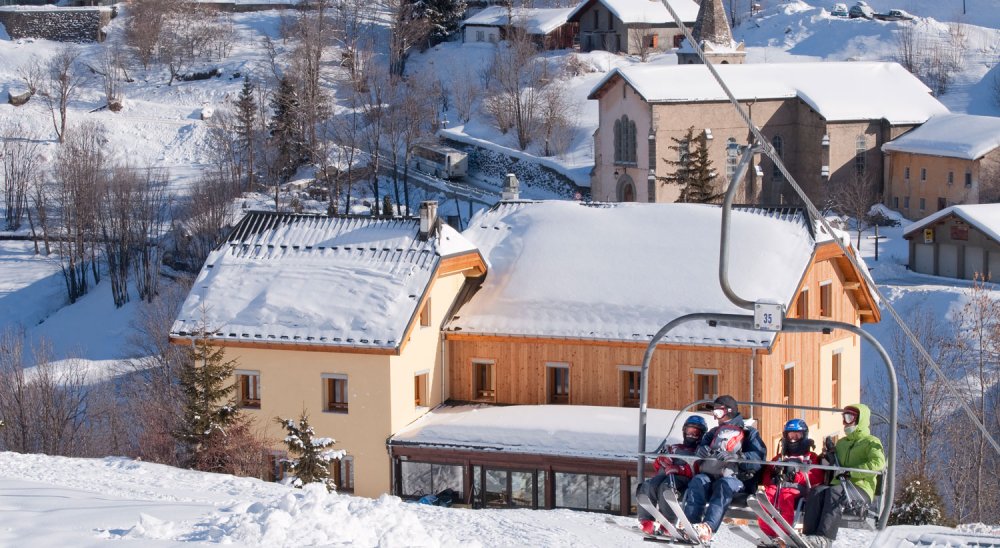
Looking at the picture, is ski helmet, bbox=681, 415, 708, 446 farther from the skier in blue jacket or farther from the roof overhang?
the roof overhang

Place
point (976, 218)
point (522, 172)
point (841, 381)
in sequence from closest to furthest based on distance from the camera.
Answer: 1. point (841, 381)
2. point (976, 218)
3. point (522, 172)

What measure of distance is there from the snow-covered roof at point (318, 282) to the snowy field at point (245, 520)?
22.3 ft

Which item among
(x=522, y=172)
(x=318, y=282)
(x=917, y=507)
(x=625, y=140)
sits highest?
(x=625, y=140)

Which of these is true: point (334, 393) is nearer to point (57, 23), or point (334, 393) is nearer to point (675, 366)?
point (675, 366)

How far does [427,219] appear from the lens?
95.8 feet

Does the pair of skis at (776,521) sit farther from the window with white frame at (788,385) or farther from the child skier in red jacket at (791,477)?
the window with white frame at (788,385)

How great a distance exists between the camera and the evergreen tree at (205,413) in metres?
25.7

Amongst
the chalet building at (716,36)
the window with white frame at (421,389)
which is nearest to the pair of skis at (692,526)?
the window with white frame at (421,389)

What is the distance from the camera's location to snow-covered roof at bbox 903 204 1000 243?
164 feet

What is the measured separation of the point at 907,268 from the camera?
52.2 metres

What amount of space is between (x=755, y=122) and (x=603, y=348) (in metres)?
35.2

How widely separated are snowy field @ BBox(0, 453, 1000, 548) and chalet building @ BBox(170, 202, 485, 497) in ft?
21.4

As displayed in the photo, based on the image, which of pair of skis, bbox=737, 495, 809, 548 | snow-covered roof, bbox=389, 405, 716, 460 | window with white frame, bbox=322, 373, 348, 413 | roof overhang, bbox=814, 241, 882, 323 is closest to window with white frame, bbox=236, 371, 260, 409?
window with white frame, bbox=322, 373, 348, 413

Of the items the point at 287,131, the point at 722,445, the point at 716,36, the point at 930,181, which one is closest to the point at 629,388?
the point at 722,445
